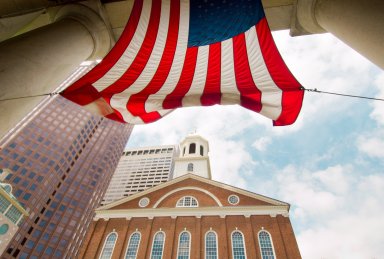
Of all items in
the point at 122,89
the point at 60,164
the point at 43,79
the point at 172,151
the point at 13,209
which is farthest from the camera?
the point at 172,151

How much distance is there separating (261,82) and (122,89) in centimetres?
259

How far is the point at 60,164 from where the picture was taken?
241 feet

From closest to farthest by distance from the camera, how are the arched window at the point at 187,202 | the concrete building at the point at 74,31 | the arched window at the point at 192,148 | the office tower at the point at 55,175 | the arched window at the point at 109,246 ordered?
the concrete building at the point at 74,31, the arched window at the point at 109,246, the arched window at the point at 187,202, the arched window at the point at 192,148, the office tower at the point at 55,175

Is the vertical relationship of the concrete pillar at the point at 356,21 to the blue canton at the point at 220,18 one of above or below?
below

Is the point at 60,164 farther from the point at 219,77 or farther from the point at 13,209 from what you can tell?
the point at 219,77

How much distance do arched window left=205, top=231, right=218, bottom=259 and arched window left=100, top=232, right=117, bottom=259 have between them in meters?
8.54

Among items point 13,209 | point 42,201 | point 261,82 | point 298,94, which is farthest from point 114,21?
point 42,201

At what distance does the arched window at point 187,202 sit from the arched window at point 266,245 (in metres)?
6.74

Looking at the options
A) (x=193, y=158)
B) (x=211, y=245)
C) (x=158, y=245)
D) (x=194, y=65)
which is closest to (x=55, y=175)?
(x=193, y=158)

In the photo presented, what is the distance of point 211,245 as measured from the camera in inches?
789

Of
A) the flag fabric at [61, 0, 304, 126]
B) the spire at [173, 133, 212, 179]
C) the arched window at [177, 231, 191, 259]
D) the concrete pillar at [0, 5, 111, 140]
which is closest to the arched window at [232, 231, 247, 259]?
the arched window at [177, 231, 191, 259]

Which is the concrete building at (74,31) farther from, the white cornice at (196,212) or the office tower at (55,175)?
the office tower at (55,175)

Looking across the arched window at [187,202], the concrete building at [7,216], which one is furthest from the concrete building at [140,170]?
the arched window at [187,202]

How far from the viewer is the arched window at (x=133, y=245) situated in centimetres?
2000
